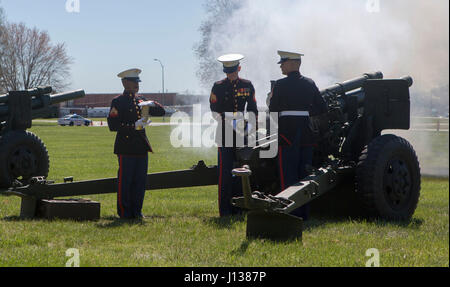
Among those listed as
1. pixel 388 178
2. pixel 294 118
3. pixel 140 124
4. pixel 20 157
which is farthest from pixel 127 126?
pixel 20 157

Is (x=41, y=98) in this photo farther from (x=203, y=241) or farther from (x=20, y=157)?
(x=203, y=241)

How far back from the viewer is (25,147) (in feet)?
31.4

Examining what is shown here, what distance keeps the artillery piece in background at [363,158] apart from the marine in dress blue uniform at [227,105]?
0.70 feet

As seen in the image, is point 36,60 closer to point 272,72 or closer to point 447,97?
point 272,72

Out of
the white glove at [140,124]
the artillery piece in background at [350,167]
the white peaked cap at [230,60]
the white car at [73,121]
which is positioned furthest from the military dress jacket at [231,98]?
the white car at [73,121]

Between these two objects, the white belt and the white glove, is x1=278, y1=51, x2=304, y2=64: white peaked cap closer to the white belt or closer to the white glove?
the white belt

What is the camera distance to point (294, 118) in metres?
6.13

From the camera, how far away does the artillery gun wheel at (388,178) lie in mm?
5977

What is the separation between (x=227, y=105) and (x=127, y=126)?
1039 millimetres

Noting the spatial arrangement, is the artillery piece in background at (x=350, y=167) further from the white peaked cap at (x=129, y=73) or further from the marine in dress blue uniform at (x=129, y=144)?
the white peaked cap at (x=129, y=73)

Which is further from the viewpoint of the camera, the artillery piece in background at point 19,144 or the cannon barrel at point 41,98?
the cannon barrel at point 41,98

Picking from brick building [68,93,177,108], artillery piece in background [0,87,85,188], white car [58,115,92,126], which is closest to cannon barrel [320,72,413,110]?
brick building [68,93,177,108]
